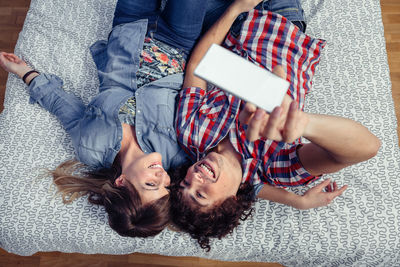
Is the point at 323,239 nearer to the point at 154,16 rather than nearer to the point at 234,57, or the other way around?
the point at 234,57

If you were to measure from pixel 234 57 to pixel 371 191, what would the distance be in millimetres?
855

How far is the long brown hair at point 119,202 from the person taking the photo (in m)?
1.15

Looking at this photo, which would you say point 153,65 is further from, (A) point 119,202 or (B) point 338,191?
(B) point 338,191

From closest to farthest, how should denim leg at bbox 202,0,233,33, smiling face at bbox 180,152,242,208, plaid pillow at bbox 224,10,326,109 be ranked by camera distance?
smiling face at bbox 180,152,242,208 → plaid pillow at bbox 224,10,326,109 → denim leg at bbox 202,0,233,33

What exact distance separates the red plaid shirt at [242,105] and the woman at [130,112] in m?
0.10

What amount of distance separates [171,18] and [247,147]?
0.66 meters

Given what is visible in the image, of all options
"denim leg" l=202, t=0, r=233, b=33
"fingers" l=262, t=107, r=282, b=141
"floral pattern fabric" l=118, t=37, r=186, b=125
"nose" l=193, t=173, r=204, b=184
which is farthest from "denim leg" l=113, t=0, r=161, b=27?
"fingers" l=262, t=107, r=282, b=141

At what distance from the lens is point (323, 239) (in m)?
1.22

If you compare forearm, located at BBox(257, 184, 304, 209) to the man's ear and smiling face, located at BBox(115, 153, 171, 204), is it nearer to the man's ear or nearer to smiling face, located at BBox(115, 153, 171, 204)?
smiling face, located at BBox(115, 153, 171, 204)

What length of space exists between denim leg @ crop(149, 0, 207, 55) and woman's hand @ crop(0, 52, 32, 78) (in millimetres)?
588

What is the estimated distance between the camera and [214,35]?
4.66ft

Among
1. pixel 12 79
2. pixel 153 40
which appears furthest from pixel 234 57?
pixel 12 79

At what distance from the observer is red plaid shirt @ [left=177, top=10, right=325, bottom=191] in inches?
48.0

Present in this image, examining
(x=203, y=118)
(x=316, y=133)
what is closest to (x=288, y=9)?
(x=203, y=118)
